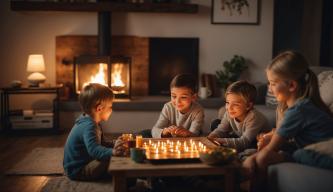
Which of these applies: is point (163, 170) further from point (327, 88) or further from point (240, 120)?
point (327, 88)

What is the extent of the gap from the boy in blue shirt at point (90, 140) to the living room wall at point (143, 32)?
106 inches

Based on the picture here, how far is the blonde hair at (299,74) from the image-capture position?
2.22 meters

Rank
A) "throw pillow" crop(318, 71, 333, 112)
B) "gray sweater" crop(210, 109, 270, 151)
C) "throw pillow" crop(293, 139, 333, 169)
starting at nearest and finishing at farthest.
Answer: "throw pillow" crop(293, 139, 333, 169), "gray sweater" crop(210, 109, 270, 151), "throw pillow" crop(318, 71, 333, 112)

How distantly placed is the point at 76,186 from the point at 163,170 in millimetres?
890

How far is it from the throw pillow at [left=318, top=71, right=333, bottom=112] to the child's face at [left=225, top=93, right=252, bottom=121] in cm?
60

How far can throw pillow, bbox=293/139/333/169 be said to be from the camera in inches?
81.9

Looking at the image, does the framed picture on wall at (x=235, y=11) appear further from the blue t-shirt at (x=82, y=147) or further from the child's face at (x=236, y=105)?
the blue t-shirt at (x=82, y=147)

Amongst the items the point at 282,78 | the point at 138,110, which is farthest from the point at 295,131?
the point at 138,110

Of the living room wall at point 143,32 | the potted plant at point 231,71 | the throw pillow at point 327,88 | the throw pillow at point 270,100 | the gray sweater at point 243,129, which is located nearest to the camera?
the gray sweater at point 243,129

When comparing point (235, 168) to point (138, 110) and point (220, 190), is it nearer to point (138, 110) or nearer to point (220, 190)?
point (220, 190)

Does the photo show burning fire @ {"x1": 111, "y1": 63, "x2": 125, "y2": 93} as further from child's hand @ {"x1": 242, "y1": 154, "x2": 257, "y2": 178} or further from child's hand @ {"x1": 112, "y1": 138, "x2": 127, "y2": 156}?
child's hand @ {"x1": 242, "y1": 154, "x2": 257, "y2": 178}

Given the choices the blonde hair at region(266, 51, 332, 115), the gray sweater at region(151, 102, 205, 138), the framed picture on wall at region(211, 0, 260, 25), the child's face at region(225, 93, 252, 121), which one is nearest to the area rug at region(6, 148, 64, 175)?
the gray sweater at region(151, 102, 205, 138)

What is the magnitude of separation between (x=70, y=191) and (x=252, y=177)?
3.44ft

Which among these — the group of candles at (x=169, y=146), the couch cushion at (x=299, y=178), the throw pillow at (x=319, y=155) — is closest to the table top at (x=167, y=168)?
the group of candles at (x=169, y=146)
